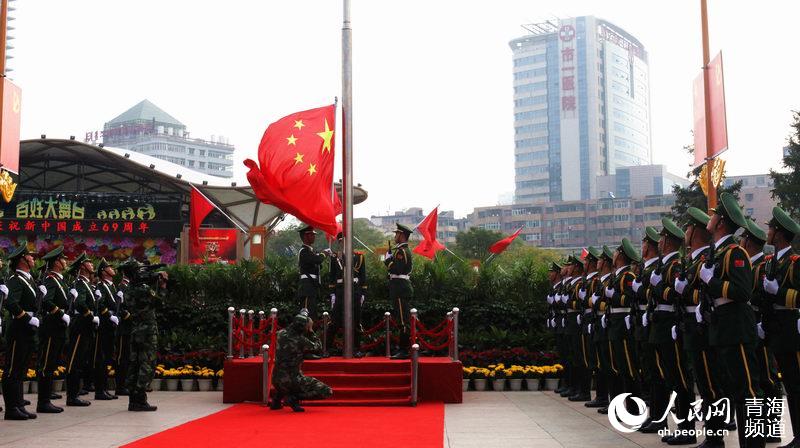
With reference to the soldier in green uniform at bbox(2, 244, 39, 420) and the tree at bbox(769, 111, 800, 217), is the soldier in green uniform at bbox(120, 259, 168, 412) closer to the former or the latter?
the soldier in green uniform at bbox(2, 244, 39, 420)

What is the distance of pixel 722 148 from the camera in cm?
1372

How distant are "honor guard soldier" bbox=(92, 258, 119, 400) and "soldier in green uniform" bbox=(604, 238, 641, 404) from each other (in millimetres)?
7576

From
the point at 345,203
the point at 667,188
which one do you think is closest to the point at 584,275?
the point at 345,203

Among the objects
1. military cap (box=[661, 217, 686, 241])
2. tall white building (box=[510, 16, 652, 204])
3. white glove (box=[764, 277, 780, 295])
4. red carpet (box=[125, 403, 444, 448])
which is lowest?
red carpet (box=[125, 403, 444, 448])

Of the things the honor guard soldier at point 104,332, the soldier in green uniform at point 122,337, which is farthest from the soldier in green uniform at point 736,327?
Answer: the honor guard soldier at point 104,332

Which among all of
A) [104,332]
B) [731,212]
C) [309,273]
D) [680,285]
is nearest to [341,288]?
[309,273]

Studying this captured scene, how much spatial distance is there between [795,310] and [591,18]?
135177 mm

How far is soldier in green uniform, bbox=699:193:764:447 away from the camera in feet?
22.8

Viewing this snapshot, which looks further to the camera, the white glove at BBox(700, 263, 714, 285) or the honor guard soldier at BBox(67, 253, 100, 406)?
the honor guard soldier at BBox(67, 253, 100, 406)

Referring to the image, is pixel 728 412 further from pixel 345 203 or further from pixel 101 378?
pixel 101 378

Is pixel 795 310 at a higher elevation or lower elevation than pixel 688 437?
higher

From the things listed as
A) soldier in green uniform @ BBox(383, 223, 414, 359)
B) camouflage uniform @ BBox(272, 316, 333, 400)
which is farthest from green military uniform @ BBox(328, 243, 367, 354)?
camouflage uniform @ BBox(272, 316, 333, 400)

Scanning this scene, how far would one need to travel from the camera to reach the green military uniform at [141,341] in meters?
11.6

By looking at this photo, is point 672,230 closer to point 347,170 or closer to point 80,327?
point 347,170
